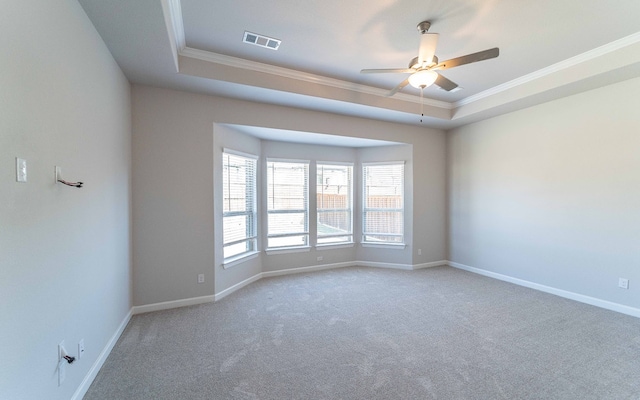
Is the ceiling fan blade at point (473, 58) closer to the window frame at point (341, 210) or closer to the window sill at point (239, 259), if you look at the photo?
the window frame at point (341, 210)

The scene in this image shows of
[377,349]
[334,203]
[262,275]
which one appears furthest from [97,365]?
[334,203]

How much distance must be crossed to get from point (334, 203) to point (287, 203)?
1020 mm

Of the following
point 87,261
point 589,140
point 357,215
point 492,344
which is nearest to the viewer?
point 87,261

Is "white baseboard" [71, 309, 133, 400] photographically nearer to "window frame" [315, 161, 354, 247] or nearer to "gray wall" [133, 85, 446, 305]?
"gray wall" [133, 85, 446, 305]

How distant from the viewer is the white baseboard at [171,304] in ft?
10.8

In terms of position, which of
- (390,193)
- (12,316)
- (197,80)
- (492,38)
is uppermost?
(492,38)

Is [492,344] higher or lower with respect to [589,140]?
lower

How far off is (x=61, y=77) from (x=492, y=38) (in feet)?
12.7

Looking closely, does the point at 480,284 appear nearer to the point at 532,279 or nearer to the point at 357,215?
the point at 532,279

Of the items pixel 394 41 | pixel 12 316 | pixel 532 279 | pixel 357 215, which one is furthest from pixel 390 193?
pixel 12 316

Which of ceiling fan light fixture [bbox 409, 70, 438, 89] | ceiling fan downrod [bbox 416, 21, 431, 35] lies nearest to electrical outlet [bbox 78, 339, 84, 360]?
ceiling fan light fixture [bbox 409, 70, 438, 89]

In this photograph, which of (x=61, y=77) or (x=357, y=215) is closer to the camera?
(x=61, y=77)

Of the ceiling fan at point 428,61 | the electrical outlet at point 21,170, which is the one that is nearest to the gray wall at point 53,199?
the electrical outlet at point 21,170

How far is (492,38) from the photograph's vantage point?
288 centimetres
